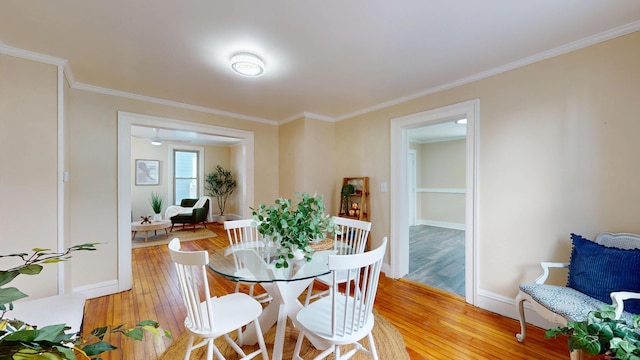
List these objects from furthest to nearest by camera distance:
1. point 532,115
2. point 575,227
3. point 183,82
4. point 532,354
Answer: point 183,82
point 532,115
point 575,227
point 532,354

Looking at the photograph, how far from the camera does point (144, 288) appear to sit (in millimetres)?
2992

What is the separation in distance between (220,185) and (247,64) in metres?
5.85

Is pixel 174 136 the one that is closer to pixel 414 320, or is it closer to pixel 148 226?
pixel 148 226

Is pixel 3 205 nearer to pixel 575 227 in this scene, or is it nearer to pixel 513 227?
pixel 513 227

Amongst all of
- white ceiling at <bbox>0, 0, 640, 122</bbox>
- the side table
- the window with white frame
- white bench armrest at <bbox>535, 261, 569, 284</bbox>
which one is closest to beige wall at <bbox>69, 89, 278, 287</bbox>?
white ceiling at <bbox>0, 0, 640, 122</bbox>

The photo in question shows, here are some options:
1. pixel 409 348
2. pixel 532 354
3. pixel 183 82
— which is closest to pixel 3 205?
pixel 183 82

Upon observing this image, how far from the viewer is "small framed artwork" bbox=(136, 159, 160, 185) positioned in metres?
6.54

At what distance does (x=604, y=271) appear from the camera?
66.7 inches

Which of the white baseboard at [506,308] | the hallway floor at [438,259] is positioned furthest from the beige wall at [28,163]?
the white baseboard at [506,308]

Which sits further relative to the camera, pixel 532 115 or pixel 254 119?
pixel 254 119

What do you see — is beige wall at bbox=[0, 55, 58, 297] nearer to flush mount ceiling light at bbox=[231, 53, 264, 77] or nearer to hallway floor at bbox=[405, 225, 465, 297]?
flush mount ceiling light at bbox=[231, 53, 264, 77]

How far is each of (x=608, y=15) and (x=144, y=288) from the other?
188 inches

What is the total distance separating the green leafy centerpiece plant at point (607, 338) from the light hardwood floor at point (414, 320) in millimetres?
789

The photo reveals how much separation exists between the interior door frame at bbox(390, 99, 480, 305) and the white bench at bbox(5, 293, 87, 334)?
3.00m
